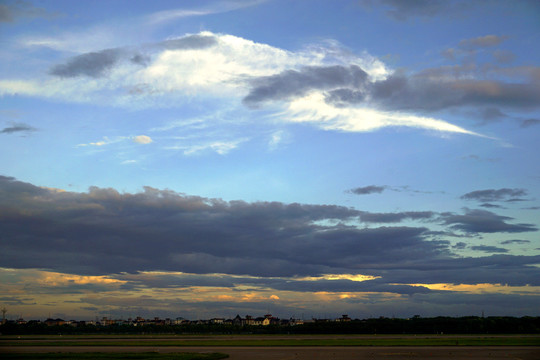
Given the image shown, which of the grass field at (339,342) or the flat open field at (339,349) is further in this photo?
the grass field at (339,342)

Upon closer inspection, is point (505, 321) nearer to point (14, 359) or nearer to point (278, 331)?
point (278, 331)

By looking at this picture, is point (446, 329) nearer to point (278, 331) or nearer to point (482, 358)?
point (278, 331)

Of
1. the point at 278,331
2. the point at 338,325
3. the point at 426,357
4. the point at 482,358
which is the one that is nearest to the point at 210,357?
the point at 426,357

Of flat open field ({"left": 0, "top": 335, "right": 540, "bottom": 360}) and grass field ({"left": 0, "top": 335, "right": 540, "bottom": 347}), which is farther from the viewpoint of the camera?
grass field ({"left": 0, "top": 335, "right": 540, "bottom": 347})

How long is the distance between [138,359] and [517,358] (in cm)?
4599

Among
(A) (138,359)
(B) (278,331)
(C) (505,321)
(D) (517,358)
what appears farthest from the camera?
(B) (278,331)

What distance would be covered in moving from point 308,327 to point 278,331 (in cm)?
1630

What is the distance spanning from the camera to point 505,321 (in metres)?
167

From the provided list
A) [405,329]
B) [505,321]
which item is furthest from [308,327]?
[505,321]

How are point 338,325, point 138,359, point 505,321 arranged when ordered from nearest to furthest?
point 138,359, point 505,321, point 338,325

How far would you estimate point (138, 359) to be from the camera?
216 ft

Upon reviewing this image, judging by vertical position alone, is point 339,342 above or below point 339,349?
below

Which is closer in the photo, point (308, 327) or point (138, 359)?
point (138, 359)

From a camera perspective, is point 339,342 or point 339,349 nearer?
point 339,349
